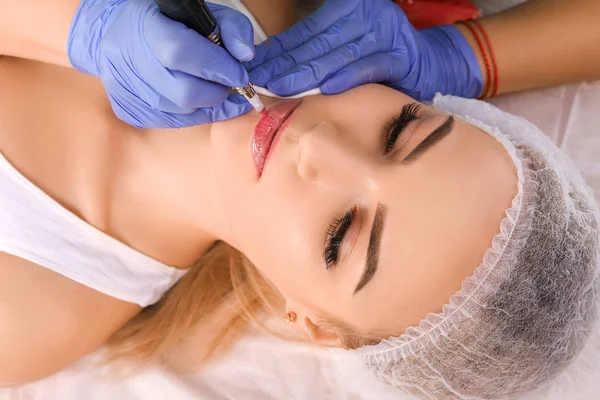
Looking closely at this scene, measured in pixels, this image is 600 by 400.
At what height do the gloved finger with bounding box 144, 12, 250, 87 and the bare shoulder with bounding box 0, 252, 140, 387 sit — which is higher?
the gloved finger with bounding box 144, 12, 250, 87

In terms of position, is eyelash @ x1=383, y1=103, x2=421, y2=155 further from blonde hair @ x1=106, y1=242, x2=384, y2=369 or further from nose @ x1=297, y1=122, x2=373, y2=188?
blonde hair @ x1=106, y1=242, x2=384, y2=369

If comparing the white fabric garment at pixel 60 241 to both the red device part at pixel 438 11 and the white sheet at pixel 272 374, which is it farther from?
the red device part at pixel 438 11

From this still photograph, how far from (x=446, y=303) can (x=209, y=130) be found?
0.59 metres

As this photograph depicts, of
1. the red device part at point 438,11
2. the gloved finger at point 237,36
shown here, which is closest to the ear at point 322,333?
the gloved finger at point 237,36

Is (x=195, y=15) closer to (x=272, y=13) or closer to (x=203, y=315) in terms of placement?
(x=272, y=13)

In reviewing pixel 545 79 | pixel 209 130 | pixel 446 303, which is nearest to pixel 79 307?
pixel 209 130

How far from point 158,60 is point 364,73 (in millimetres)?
432

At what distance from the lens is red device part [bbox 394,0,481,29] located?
156 centimetres

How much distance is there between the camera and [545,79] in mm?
1453

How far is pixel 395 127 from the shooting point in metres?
0.97

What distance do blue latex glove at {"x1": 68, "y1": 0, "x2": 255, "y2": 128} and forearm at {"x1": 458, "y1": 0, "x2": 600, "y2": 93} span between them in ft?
2.56

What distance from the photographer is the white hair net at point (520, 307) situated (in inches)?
35.7

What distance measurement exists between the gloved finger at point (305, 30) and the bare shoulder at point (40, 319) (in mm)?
695

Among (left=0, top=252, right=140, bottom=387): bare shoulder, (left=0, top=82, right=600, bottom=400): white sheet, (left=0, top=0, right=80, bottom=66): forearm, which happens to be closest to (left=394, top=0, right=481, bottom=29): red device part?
(left=0, top=82, right=600, bottom=400): white sheet
